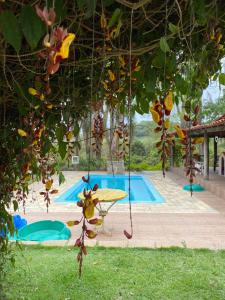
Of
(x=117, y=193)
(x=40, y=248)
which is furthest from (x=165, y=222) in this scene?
(x=40, y=248)

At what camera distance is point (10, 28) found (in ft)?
1.71

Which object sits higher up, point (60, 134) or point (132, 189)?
point (60, 134)

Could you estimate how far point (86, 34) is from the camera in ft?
3.48

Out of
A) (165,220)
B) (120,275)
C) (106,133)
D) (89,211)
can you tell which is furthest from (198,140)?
(165,220)

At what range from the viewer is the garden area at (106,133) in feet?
2.49

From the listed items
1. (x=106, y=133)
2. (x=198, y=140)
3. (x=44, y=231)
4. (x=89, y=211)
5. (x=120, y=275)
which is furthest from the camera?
(x=44, y=231)

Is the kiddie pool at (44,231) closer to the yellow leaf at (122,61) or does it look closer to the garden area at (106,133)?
the garden area at (106,133)

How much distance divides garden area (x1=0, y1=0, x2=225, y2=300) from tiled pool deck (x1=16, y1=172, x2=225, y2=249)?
0.09 ft

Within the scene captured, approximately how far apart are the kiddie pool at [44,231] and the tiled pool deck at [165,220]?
0.58 ft

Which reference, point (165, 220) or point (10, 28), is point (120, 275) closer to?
point (165, 220)

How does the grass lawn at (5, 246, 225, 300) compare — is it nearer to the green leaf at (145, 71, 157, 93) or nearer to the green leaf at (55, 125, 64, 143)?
the green leaf at (55, 125, 64, 143)

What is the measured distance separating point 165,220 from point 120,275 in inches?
107

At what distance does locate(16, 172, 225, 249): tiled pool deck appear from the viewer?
186 inches

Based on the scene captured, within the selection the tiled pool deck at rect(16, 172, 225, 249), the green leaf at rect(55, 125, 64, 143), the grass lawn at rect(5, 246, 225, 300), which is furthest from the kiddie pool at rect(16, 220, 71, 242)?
the green leaf at rect(55, 125, 64, 143)
